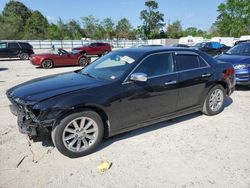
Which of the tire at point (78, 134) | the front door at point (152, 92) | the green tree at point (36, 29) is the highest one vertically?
the green tree at point (36, 29)

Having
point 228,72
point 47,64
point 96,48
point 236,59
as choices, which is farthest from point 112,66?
point 96,48

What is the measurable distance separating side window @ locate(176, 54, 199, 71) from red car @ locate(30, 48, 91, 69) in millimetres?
10896

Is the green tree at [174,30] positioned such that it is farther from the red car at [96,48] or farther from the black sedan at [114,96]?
the black sedan at [114,96]

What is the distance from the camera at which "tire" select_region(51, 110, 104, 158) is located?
133 inches

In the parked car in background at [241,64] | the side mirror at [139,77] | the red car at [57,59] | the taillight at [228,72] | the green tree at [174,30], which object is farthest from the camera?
the green tree at [174,30]

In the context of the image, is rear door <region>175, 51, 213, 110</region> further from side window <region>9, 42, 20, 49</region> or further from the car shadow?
side window <region>9, 42, 20, 49</region>

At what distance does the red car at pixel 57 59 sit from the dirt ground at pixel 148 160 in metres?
9.65

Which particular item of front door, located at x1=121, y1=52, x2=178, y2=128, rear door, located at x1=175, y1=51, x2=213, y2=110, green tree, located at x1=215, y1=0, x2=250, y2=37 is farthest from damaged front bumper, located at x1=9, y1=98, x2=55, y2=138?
green tree, located at x1=215, y1=0, x2=250, y2=37

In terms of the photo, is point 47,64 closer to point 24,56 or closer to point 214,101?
point 24,56

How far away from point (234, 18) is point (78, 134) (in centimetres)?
6481

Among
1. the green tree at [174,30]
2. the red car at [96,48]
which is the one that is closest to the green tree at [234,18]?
the green tree at [174,30]

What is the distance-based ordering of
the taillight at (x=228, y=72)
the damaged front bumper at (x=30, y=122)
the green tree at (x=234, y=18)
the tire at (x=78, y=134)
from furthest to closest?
1. the green tree at (x=234, y=18)
2. the taillight at (x=228, y=72)
3. the tire at (x=78, y=134)
4. the damaged front bumper at (x=30, y=122)

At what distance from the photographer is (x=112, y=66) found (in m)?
4.51

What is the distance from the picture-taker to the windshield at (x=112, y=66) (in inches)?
158
